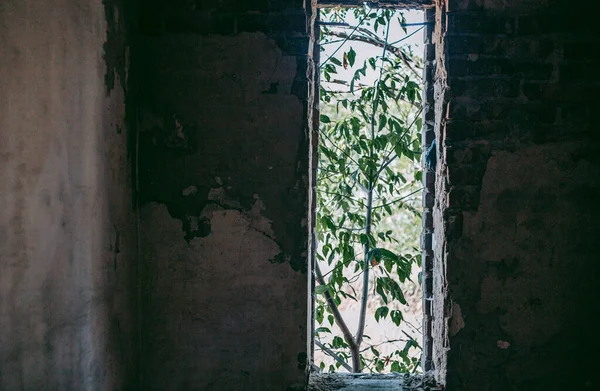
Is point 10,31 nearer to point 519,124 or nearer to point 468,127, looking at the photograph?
point 468,127

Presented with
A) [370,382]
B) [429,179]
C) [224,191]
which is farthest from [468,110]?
[370,382]

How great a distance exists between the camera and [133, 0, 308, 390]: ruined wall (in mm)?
1978

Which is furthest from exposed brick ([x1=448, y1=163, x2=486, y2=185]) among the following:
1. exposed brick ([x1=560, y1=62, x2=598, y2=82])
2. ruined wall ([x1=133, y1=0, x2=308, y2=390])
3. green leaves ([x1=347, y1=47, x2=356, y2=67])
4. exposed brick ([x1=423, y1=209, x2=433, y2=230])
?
green leaves ([x1=347, y1=47, x2=356, y2=67])

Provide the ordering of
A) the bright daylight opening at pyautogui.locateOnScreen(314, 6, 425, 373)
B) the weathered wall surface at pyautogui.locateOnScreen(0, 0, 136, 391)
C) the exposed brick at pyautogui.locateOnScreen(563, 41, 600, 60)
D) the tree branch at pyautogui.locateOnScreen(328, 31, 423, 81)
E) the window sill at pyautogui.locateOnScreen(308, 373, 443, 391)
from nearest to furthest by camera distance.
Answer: the weathered wall surface at pyautogui.locateOnScreen(0, 0, 136, 391)
the exposed brick at pyautogui.locateOnScreen(563, 41, 600, 60)
the window sill at pyautogui.locateOnScreen(308, 373, 443, 391)
the bright daylight opening at pyautogui.locateOnScreen(314, 6, 425, 373)
the tree branch at pyautogui.locateOnScreen(328, 31, 423, 81)

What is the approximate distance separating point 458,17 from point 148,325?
1.79m

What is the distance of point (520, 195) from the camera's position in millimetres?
1946

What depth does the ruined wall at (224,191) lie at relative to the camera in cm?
198

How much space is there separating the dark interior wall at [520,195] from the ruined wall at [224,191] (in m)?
0.62

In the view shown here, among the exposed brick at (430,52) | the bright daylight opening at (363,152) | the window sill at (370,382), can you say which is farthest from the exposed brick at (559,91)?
the window sill at (370,382)

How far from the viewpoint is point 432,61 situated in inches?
86.0

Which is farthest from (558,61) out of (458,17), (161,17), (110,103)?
(110,103)

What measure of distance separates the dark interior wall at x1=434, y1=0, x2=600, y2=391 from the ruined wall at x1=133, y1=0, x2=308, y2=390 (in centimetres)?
62

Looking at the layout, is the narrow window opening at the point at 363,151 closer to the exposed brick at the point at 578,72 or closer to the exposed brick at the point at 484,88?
the exposed brick at the point at 484,88

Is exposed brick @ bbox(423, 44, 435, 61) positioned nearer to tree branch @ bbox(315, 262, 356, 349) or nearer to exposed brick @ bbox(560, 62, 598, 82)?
exposed brick @ bbox(560, 62, 598, 82)
